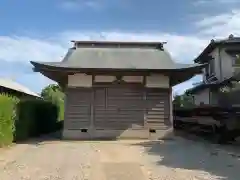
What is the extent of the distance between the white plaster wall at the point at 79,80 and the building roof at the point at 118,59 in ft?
1.76

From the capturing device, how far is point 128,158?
1041 centimetres

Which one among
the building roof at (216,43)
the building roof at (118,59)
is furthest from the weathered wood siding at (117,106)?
the building roof at (216,43)

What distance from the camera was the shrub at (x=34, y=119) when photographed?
50.8 ft

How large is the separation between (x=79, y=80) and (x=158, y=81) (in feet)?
12.4

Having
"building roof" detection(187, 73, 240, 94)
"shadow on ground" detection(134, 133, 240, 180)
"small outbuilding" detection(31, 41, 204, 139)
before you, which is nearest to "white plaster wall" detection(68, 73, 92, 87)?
"small outbuilding" detection(31, 41, 204, 139)

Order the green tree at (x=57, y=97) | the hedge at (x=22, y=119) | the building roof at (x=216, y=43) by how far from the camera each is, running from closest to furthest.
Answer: the hedge at (x=22, y=119) < the building roof at (x=216, y=43) < the green tree at (x=57, y=97)

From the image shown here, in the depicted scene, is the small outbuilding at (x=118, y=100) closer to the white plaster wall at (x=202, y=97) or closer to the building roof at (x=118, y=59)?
the building roof at (x=118, y=59)

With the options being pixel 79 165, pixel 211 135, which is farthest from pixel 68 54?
pixel 79 165

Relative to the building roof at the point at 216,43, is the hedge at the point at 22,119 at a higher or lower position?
lower

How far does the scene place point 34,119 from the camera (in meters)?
18.0

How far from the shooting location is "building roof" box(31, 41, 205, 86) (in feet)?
52.5

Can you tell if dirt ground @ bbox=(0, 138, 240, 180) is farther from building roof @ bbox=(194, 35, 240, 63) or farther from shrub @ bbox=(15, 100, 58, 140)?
building roof @ bbox=(194, 35, 240, 63)

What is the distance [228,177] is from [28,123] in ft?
36.9

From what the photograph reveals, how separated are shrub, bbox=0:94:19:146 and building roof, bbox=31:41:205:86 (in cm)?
262
